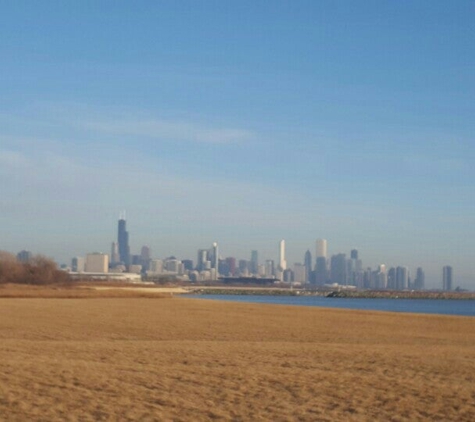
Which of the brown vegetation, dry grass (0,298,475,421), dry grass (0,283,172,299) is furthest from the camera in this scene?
the brown vegetation

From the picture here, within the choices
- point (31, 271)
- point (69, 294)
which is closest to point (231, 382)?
point (69, 294)

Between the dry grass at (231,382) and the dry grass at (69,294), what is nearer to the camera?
the dry grass at (231,382)

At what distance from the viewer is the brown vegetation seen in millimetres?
167875

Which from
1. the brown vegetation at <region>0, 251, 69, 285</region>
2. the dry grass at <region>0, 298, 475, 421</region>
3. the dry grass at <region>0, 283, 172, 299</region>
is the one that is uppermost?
the brown vegetation at <region>0, 251, 69, 285</region>

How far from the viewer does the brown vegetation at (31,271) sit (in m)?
168

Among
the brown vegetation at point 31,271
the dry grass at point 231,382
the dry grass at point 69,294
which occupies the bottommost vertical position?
the dry grass at point 231,382

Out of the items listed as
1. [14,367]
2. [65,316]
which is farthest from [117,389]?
[65,316]

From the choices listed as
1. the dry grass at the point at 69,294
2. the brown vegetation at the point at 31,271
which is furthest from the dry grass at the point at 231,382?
the brown vegetation at the point at 31,271

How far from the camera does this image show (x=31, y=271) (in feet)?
566

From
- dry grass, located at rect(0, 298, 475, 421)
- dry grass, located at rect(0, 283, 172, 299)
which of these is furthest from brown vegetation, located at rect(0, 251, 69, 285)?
dry grass, located at rect(0, 298, 475, 421)

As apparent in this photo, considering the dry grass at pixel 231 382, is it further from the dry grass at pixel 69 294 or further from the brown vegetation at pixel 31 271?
the brown vegetation at pixel 31 271

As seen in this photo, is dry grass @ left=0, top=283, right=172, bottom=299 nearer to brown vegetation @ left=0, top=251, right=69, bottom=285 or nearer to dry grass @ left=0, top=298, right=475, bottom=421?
brown vegetation @ left=0, top=251, right=69, bottom=285

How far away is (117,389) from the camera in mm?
16922

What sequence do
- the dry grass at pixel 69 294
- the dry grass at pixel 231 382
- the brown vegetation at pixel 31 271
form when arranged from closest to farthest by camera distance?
the dry grass at pixel 231 382 < the dry grass at pixel 69 294 < the brown vegetation at pixel 31 271
